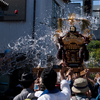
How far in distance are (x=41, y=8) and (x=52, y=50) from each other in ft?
7.93

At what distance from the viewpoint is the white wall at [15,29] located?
1068 centimetres

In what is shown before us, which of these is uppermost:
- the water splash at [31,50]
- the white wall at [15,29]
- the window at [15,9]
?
the window at [15,9]

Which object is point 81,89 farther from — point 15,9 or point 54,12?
point 54,12

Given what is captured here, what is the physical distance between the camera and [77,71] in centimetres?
623

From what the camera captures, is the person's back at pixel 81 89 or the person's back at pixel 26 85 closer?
the person's back at pixel 26 85

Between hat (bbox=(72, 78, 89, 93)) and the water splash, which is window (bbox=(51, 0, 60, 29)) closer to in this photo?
the water splash

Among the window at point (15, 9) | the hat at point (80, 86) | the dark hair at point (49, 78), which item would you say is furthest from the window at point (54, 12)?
the dark hair at point (49, 78)

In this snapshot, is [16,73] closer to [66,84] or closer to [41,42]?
[41,42]

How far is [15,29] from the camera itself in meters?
10.9

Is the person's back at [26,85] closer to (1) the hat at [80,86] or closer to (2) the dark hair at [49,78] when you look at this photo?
(2) the dark hair at [49,78]

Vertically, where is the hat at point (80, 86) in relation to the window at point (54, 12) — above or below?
below

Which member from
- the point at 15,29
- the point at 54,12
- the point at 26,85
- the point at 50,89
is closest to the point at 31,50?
the point at 15,29

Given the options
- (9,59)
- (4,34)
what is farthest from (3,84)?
(4,34)

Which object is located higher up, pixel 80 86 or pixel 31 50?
pixel 80 86
